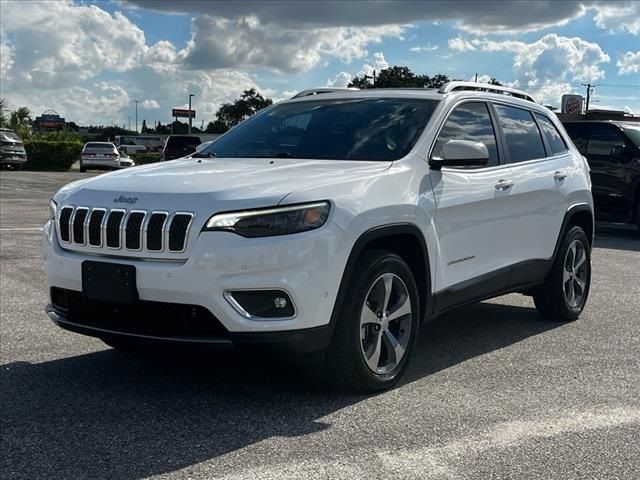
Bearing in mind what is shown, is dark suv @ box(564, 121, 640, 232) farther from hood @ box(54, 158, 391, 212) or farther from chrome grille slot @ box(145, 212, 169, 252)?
chrome grille slot @ box(145, 212, 169, 252)

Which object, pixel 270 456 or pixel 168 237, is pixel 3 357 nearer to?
pixel 168 237

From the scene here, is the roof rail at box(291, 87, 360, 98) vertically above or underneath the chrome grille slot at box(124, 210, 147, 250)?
above

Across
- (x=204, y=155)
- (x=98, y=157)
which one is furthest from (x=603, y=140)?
(x=98, y=157)

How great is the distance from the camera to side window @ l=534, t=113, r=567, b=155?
6520 millimetres

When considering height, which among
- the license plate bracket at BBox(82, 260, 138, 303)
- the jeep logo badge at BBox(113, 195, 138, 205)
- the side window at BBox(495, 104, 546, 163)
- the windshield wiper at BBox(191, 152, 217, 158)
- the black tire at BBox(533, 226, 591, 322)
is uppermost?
the side window at BBox(495, 104, 546, 163)

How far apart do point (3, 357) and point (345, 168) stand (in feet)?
8.41

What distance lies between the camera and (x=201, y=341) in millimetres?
3947

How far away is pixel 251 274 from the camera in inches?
152

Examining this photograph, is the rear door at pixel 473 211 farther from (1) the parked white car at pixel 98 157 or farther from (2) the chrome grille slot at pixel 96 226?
(1) the parked white car at pixel 98 157

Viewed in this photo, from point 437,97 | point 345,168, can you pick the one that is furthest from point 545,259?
point 345,168

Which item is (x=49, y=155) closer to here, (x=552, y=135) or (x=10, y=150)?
(x=10, y=150)

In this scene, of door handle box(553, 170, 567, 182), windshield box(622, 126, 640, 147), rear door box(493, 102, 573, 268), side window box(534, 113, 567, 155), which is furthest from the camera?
windshield box(622, 126, 640, 147)

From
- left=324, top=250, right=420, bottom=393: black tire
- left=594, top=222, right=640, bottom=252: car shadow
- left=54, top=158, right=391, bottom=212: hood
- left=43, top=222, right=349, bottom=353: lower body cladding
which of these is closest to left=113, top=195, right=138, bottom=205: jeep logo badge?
left=54, top=158, right=391, bottom=212: hood

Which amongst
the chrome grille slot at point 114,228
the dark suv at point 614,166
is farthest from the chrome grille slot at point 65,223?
the dark suv at point 614,166
